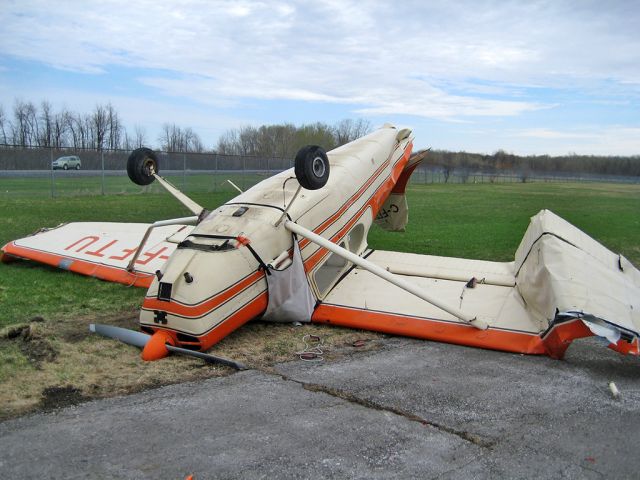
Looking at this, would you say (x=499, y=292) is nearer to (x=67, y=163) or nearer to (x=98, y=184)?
(x=98, y=184)

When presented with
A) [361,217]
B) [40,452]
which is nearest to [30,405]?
[40,452]

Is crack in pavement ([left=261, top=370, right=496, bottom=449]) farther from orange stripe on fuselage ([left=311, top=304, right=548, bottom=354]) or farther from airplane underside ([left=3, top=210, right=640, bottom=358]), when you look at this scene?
orange stripe on fuselage ([left=311, top=304, right=548, bottom=354])

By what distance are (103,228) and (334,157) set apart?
14.8ft

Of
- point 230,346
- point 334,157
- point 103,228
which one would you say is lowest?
point 230,346

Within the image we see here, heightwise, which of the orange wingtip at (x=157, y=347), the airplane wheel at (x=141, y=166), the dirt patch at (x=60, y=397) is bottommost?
the dirt patch at (x=60, y=397)

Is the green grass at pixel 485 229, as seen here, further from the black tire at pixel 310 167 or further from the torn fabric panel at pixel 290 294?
the black tire at pixel 310 167

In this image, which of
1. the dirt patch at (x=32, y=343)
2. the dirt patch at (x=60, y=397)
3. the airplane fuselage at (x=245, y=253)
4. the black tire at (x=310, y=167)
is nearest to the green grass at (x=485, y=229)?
the airplane fuselage at (x=245, y=253)

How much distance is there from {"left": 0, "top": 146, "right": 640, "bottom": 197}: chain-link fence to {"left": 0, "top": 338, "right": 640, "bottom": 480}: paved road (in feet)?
79.7

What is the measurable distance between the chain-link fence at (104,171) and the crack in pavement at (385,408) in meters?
24.3

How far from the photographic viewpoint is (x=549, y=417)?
4.99 m

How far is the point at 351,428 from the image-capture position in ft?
15.1

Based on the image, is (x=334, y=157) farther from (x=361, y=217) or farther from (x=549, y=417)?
(x=549, y=417)

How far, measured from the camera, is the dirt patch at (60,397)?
4.82 m

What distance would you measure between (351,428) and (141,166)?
16.7ft
